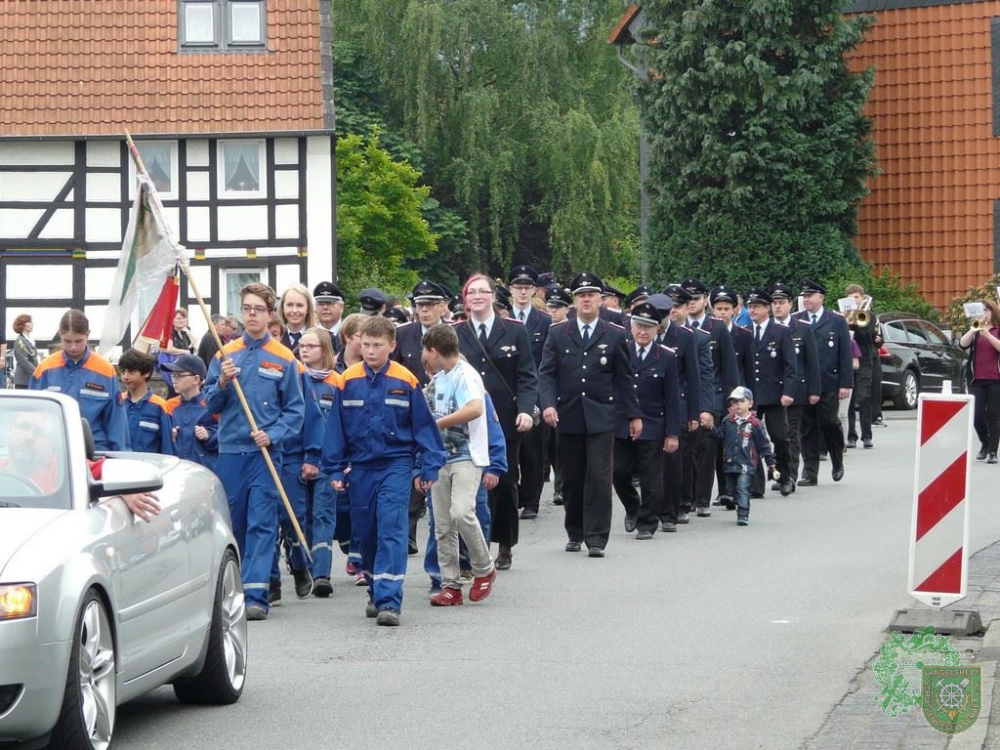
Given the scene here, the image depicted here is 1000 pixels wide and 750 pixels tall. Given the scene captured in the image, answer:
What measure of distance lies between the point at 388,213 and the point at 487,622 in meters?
35.4

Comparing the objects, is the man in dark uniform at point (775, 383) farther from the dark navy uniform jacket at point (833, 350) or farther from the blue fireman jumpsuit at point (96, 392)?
the blue fireman jumpsuit at point (96, 392)

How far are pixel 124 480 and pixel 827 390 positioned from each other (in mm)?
14480

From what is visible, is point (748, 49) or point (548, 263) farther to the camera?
point (548, 263)

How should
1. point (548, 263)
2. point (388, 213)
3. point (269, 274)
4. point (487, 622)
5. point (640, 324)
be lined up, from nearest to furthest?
point (487, 622) < point (640, 324) < point (269, 274) < point (388, 213) < point (548, 263)

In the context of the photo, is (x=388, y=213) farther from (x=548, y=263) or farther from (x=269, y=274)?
(x=548, y=263)

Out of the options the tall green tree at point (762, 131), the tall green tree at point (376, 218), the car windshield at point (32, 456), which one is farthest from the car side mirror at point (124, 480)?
the tall green tree at point (376, 218)

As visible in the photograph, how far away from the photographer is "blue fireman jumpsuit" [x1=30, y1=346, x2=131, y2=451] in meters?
11.9

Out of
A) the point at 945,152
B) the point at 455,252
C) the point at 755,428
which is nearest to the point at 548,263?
the point at 455,252

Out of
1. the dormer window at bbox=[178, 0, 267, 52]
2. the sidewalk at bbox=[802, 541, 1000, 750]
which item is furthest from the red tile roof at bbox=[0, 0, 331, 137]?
the sidewalk at bbox=[802, 541, 1000, 750]

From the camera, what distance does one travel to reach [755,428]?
17703 millimetres

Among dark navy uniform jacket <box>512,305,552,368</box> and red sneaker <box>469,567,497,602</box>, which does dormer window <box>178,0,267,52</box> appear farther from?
red sneaker <box>469,567,497,602</box>

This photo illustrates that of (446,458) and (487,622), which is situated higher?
(446,458)

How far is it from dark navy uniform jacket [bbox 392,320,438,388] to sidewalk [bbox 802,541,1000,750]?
19.4ft

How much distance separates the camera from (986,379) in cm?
2372
